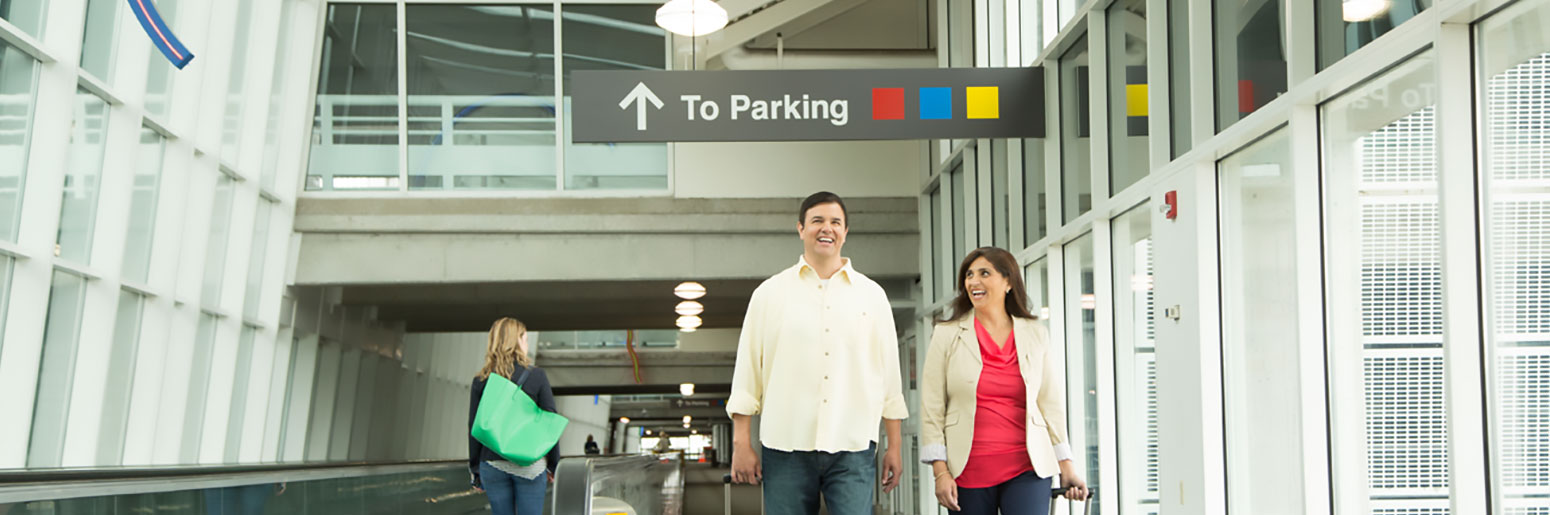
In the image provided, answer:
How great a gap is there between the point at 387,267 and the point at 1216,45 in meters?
10.7

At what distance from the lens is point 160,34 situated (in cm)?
798

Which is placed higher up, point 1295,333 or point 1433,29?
point 1433,29

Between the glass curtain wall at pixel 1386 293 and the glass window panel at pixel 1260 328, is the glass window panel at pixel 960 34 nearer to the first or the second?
the glass window panel at pixel 1260 328

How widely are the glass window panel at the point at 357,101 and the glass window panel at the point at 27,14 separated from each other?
19.3 ft

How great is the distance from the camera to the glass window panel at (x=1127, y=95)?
806 centimetres

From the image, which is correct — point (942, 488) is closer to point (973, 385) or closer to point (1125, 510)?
point (973, 385)

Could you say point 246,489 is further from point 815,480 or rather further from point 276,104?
point 276,104

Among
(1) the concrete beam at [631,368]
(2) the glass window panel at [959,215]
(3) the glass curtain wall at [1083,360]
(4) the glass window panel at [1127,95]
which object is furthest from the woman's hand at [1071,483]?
(1) the concrete beam at [631,368]

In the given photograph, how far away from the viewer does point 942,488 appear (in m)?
4.41

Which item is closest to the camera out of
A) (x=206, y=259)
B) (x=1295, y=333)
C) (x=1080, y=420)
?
(x=1295, y=333)

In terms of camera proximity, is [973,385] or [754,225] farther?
[754,225]

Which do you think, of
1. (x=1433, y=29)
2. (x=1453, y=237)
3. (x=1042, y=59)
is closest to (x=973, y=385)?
(x=1453, y=237)

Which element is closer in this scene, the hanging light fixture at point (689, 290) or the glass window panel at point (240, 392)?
the glass window panel at point (240, 392)

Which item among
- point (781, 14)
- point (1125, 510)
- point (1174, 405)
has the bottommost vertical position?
point (1125, 510)
